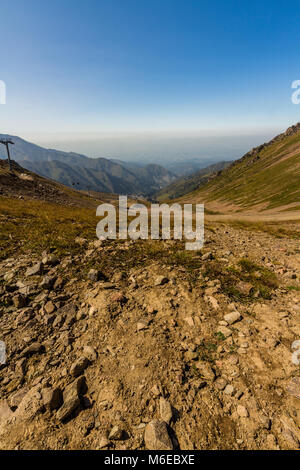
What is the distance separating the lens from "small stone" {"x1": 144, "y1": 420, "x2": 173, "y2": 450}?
12.0 ft

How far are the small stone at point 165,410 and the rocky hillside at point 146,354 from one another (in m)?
0.02

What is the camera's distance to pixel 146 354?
5273 mm

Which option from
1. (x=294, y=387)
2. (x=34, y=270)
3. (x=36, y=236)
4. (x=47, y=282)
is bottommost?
(x=294, y=387)

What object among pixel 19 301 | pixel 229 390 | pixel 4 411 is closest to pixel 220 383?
pixel 229 390

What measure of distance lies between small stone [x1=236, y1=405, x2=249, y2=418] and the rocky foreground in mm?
17

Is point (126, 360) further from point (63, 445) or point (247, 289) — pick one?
point (247, 289)

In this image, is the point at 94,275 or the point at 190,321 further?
the point at 94,275

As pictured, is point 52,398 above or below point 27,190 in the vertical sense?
below

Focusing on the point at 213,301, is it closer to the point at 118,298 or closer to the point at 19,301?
the point at 118,298

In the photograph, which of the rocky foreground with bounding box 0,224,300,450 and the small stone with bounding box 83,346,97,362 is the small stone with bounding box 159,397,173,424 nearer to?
the rocky foreground with bounding box 0,224,300,450

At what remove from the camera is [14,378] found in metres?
4.72

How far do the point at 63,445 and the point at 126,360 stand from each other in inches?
76.4

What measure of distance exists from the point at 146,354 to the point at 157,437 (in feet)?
5.60
